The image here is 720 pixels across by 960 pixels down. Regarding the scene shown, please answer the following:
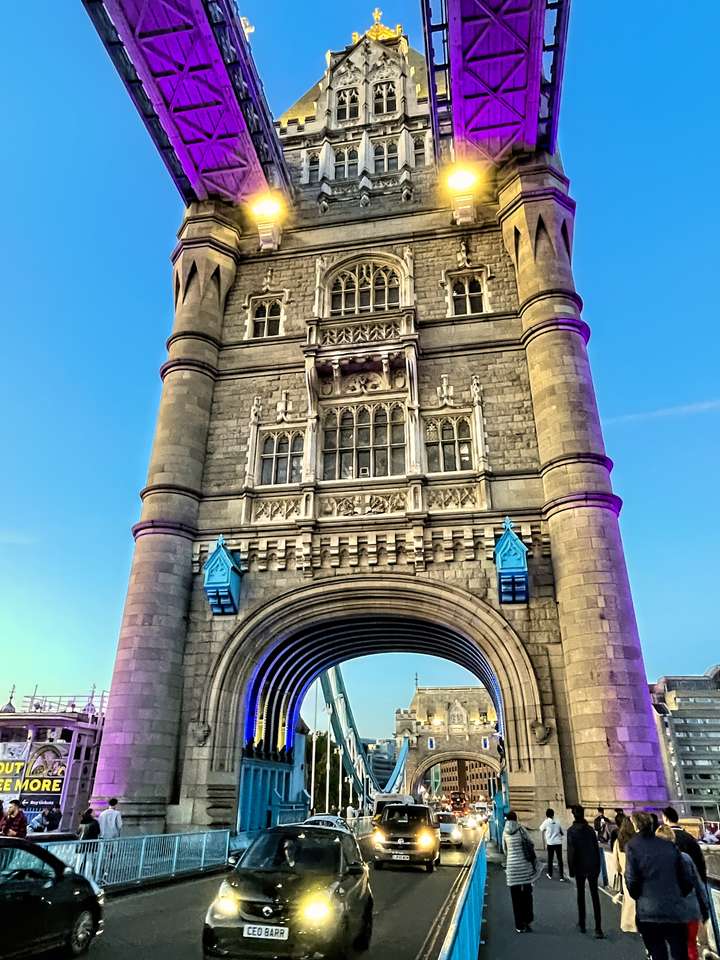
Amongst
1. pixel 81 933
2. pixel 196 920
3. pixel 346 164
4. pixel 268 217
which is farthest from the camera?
pixel 346 164

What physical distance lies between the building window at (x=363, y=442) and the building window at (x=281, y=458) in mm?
886

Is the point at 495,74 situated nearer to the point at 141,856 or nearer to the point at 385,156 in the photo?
the point at 385,156

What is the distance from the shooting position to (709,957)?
22.5 feet

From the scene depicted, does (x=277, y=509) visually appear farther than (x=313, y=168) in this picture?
No

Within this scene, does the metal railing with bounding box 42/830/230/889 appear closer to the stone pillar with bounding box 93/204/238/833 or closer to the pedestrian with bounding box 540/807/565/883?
the stone pillar with bounding box 93/204/238/833

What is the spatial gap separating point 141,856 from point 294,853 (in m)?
5.87

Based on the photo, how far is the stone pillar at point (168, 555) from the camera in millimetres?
16422

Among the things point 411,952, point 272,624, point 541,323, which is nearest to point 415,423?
point 541,323

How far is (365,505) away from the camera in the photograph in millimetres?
19016

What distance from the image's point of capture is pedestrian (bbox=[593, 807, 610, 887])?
1242 centimetres

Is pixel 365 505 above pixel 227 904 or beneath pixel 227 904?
above

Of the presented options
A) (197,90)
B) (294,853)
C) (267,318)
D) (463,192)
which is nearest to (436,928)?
(294,853)

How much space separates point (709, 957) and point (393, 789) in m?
63.2

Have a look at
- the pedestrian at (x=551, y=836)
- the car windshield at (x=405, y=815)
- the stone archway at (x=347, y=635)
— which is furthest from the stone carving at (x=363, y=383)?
the pedestrian at (x=551, y=836)
